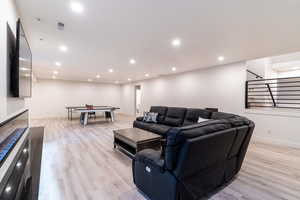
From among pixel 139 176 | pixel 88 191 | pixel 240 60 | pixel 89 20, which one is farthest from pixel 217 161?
pixel 240 60

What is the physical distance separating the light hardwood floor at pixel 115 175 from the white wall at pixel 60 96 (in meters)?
6.37

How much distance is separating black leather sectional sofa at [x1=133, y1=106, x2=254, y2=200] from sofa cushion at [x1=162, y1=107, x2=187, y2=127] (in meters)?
2.08

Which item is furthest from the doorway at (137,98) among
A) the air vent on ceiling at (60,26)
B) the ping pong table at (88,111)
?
the air vent on ceiling at (60,26)

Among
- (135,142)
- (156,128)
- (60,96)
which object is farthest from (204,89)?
(60,96)

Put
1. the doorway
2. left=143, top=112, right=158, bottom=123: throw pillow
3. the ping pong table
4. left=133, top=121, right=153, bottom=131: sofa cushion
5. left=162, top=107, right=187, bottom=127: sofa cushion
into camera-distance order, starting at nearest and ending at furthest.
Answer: left=133, top=121, right=153, bottom=131: sofa cushion → left=162, top=107, right=187, bottom=127: sofa cushion → left=143, top=112, right=158, bottom=123: throw pillow → the ping pong table → the doorway

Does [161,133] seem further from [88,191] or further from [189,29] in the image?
[189,29]

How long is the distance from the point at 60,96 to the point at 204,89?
8.65 meters

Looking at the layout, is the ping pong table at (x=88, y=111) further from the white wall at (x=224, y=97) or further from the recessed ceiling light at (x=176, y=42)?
the recessed ceiling light at (x=176, y=42)

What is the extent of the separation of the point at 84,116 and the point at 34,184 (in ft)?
16.2

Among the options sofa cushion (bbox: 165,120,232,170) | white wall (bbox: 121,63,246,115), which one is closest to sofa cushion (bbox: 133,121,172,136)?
sofa cushion (bbox: 165,120,232,170)

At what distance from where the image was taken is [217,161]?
5.80 feet

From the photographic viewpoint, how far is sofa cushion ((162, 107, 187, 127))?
4.19 meters

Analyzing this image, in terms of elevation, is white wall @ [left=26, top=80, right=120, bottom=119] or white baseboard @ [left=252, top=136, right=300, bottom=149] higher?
white wall @ [left=26, top=80, right=120, bottom=119]

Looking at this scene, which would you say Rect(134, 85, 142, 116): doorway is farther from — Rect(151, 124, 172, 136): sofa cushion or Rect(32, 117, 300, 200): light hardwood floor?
Rect(32, 117, 300, 200): light hardwood floor
